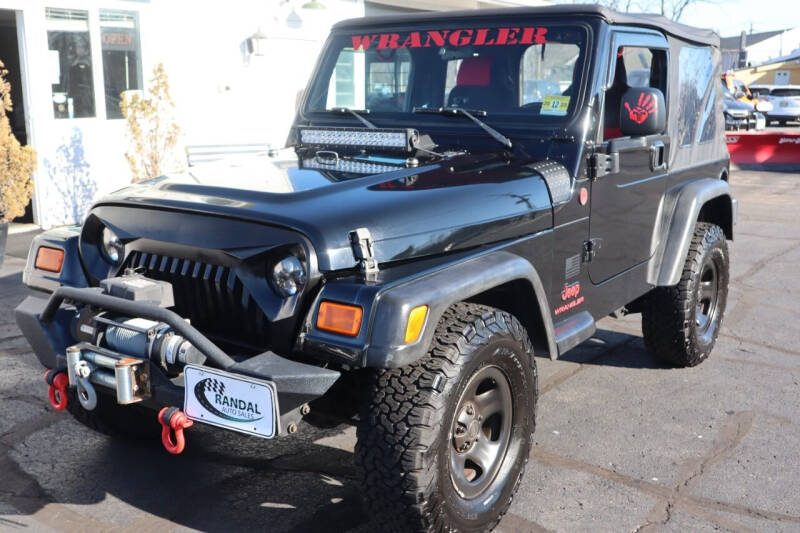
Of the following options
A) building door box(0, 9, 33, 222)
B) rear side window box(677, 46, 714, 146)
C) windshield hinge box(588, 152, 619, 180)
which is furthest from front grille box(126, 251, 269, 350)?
building door box(0, 9, 33, 222)

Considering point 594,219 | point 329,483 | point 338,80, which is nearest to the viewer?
point 329,483

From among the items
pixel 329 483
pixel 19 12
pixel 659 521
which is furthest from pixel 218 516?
pixel 19 12

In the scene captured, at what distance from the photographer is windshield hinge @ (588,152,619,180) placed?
3.62 metres

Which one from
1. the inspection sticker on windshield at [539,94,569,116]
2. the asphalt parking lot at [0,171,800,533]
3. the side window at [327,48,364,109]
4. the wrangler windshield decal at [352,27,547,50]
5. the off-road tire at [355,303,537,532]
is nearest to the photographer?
the off-road tire at [355,303,537,532]

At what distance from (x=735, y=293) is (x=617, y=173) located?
347 centimetres

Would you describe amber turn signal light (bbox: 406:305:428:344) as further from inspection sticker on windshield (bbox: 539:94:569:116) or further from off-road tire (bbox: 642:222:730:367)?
off-road tire (bbox: 642:222:730:367)

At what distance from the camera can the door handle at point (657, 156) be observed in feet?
13.6

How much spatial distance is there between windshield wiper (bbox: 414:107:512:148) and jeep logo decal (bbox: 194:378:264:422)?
5.98 feet

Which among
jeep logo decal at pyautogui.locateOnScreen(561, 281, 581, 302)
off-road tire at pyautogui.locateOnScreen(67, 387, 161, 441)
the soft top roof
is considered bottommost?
off-road tire at pyautogui.locateOnScreen(67, 387, 161, 441)

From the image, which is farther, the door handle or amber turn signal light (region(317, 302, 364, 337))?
the door handle

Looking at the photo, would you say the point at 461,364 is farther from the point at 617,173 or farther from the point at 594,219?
the point at 617,173

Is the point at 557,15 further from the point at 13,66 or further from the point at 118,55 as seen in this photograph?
the point at 13,66

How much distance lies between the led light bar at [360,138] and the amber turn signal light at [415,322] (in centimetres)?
125

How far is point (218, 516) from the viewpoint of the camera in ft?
10.5
